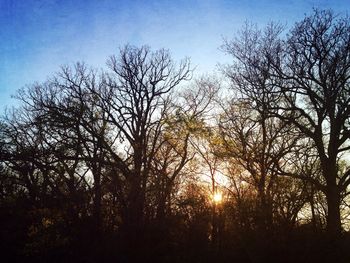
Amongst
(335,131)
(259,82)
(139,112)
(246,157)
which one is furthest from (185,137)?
(335,131)

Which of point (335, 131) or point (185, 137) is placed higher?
point (185, 137)

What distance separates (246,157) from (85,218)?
1040 cm

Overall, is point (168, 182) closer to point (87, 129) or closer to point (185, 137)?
point (185, 137)

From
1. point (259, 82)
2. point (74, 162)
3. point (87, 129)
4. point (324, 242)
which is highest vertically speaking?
point (259, 82)

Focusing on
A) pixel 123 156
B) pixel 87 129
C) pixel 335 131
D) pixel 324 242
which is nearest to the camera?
pixel 324 242

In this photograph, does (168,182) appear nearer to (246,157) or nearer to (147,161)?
(147,161)

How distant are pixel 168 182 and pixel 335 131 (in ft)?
36.2

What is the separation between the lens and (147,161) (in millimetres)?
25203

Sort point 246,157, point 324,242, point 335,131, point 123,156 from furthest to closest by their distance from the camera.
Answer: point 123,156 < point 246,157 < point 335,131 < point 324,242

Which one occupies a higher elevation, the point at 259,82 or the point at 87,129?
the point at 259,82

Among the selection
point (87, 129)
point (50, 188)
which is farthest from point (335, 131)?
point (50, 188)

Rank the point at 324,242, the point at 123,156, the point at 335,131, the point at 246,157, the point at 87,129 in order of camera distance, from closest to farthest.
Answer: the point at 324,242 → the point at 335,131 → the point at 246,157 → the point at 87,129 → the point at 123,156

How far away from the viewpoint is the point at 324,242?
58.9 feet

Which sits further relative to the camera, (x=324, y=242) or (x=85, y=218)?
(x=85, y=218)
